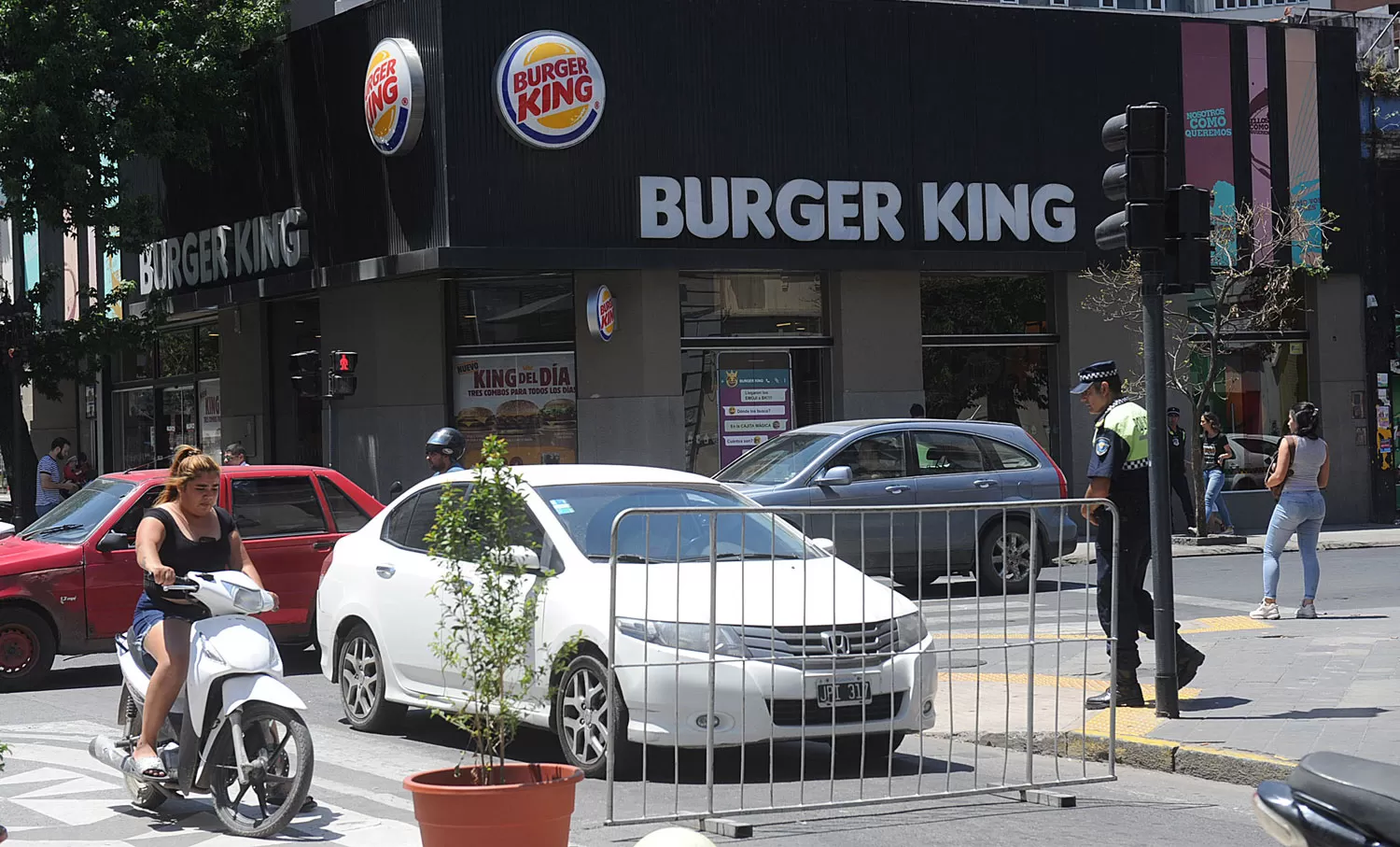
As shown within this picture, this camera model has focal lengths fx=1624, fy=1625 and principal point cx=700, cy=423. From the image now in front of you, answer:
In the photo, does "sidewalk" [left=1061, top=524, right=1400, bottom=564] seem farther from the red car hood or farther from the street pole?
the red car hood

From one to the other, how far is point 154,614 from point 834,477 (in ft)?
29.5

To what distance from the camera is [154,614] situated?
7.52 m

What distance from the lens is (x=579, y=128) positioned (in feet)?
70.9

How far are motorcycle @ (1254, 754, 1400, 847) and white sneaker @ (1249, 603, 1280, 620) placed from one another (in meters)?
10.9

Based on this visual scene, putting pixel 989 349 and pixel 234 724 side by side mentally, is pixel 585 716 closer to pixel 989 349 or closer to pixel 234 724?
pixel 234 724

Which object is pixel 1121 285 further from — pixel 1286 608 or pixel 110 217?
pixel 110 217

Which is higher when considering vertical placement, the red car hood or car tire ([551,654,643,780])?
the red car hood

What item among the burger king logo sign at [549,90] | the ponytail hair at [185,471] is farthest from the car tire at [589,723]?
the burger king logo sign at [549,90]

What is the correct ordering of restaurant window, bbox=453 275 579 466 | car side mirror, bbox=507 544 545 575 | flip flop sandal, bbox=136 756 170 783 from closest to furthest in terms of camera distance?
car side mirror, bbox=507 544 545 575, flip flop sandal, bbox=136 756 170 783, restaurant window, bbox=453 275 579 466

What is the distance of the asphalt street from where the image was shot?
275 inches

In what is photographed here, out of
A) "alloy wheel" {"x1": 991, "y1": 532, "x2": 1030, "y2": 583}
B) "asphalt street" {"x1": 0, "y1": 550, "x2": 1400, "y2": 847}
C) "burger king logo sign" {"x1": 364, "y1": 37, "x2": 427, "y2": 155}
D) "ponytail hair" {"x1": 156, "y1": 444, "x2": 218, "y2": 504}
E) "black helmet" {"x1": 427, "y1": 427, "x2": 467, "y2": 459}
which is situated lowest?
"asphalt street" {"x1": 0, "y1": 550, "x2": 1400, "y2": 847}

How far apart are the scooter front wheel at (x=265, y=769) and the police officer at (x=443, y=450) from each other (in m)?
6.66

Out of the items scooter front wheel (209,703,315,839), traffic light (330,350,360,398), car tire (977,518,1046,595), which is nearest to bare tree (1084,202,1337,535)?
traffic light (330,350,360,398)

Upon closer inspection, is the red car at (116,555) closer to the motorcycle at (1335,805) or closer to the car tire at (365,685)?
the car tire at (365,685)
